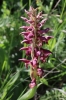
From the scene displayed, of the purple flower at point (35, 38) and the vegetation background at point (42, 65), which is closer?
the purple flower at point (35, 38)

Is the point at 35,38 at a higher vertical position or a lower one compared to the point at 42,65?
higher

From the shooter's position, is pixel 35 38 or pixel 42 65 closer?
pixel 35 38

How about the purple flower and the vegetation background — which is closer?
the purple flower

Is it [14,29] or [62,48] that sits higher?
[14,29]

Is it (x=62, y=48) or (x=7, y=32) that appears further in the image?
(x=7, y=32)

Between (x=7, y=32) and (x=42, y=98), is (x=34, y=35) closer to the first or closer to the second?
(x=42, y=98)

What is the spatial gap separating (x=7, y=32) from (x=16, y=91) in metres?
0.61

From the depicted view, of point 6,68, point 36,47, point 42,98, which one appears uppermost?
point 36,47

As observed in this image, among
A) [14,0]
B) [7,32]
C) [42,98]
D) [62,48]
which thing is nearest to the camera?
[42,98]

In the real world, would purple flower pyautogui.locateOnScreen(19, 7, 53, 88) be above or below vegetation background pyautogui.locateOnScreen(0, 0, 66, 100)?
above

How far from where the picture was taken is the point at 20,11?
9.24 ft

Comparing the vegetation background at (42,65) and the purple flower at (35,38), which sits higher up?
the purple flower at (35,38)

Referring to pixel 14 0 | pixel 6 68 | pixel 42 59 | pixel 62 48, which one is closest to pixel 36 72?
pixel 42 59

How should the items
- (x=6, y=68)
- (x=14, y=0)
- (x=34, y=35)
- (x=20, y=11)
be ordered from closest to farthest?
(x=34, y=35)
(x=6, y=68)
(x=20, y=11)
(x=14, y=0)
